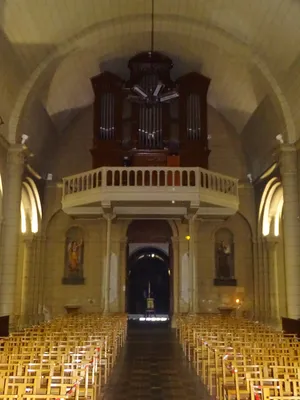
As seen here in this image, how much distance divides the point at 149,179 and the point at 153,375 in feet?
30.3

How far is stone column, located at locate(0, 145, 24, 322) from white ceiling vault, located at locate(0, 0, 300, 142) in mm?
932

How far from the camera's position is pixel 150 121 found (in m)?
20.5

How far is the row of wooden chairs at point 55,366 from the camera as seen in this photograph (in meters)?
4.86

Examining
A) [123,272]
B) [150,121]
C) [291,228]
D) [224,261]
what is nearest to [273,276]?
[224,261]

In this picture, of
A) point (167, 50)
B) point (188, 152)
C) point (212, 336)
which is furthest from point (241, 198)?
point (212, 336)

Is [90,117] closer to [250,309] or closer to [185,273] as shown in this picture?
[185,273]

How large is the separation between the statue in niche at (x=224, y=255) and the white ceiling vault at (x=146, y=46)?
18.1 ft

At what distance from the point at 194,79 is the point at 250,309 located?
10.5 m

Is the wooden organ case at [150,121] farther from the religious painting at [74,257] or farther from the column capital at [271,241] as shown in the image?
the column capital at [271,241]

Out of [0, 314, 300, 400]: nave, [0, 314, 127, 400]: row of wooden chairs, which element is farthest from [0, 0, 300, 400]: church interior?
[0, 314, 127, 400]: row of wooden chairs

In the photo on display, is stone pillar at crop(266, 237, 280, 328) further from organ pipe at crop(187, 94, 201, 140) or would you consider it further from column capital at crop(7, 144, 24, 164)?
column capital at crop(7, 144, 24, 164)

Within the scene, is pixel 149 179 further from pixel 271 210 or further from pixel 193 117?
pixel 271 210

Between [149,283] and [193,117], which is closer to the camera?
[193,117]

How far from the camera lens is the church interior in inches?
606
